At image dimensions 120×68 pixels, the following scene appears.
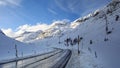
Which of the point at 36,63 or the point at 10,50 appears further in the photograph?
the point at 10,50

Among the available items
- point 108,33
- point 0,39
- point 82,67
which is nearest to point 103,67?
point 82,67

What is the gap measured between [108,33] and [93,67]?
279 ft

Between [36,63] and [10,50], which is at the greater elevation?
[36,63]

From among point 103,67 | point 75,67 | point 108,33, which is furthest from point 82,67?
point 108,33

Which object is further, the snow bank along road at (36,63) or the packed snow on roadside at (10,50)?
the packed snow on roadside at (10,50)

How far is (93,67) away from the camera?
2586 cm

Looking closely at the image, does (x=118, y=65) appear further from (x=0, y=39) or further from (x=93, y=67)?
(x=0, y=39)

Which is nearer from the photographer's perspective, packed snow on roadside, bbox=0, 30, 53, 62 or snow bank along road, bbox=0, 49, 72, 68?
snow bank along road, bbox=0, 49, 72, 68

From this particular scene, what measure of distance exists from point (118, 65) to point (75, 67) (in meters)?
6.02

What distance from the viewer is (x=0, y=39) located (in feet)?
253

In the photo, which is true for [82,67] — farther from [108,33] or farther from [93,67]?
[108,33]

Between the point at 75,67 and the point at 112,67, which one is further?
the point at 112,67

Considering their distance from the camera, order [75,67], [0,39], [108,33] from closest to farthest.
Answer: [75,67] → [0,39] → [108,33]

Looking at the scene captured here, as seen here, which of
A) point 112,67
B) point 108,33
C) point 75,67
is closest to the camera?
point 75,67
